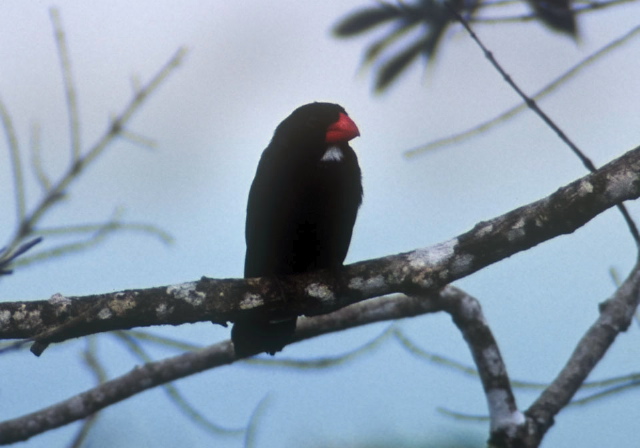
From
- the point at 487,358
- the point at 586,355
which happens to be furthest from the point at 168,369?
the point at 586,355

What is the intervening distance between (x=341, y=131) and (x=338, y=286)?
0.91 metres

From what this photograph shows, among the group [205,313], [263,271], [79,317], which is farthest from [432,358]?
[79,317]

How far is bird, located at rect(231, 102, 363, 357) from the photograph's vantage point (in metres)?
2.99

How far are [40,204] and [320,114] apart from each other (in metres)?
1.36

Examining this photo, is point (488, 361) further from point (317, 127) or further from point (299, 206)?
point (317, 127)

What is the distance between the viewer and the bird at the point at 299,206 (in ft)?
9.82

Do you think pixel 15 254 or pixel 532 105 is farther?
pixel 532 105

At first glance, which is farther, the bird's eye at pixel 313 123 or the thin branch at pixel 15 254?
the bird's eye at pixel 313 123

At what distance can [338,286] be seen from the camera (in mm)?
2506

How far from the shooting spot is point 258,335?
9.50 feet

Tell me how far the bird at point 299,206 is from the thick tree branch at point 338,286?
42cm

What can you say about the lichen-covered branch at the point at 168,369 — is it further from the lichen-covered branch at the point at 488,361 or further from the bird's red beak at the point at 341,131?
the bird's red beak at the point at 341,131

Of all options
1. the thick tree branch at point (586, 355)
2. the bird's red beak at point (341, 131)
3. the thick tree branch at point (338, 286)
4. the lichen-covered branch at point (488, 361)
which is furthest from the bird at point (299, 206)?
the thick tree branch at point (586, 355)

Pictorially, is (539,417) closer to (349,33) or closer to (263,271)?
(263,271)
